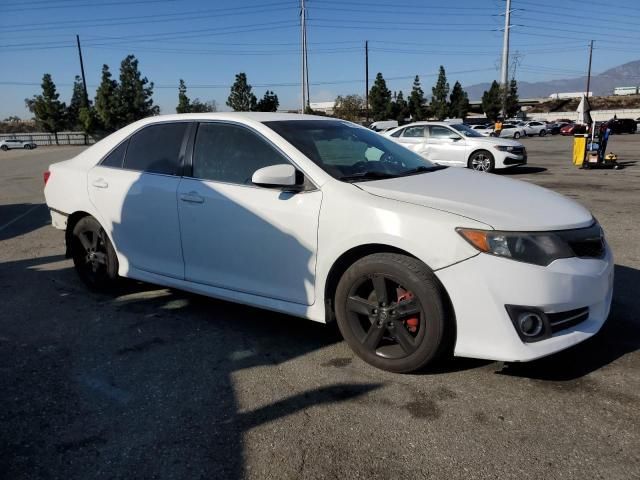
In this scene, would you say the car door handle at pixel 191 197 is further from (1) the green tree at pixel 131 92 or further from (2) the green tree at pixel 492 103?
(2) the green tree at pixel 492 103

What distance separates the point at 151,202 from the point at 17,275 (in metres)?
2.45

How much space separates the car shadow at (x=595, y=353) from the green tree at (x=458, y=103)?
80317mm

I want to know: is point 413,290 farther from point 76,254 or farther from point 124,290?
point 76,254

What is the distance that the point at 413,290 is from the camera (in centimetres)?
298

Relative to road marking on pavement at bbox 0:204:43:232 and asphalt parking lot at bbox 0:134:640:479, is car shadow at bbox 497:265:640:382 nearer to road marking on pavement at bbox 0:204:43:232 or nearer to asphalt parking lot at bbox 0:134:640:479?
asphalt parking lot at bbox 0:134:640:479

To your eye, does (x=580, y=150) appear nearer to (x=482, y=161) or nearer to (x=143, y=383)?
(x=482, y=161)

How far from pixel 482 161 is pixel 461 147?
70cm

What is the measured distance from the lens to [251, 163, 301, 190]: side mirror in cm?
335

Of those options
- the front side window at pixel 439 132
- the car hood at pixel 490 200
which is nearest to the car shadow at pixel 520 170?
the front side window at pixel 439 132

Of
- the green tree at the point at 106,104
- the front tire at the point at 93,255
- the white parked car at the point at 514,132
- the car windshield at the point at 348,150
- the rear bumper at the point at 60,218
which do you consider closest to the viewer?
the car windshield at the point at 348,150

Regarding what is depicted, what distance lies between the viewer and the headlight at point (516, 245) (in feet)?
9.23

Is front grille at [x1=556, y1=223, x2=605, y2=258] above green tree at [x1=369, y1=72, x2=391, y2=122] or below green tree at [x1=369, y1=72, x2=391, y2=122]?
below

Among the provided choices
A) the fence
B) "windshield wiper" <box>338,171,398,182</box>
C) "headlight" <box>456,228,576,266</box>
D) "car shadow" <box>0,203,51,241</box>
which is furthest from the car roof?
the fence

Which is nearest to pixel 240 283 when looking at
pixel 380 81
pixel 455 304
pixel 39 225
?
pixel 455 304
